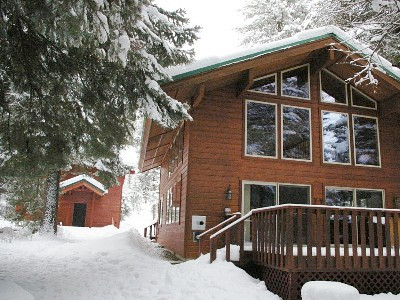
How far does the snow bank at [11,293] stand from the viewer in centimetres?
466

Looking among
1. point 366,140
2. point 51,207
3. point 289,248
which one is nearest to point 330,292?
point 289,248

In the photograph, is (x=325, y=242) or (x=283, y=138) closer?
(x=325, y=242)

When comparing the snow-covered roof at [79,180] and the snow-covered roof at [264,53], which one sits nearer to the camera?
the snow-covered roof at [264,53]

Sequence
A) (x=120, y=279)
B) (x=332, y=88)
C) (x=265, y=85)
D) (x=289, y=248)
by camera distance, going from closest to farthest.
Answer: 1. (x=289, y=248)
2. (x=120, y=279)
3. (x=265, y=85)
4. (x=332, y=88)

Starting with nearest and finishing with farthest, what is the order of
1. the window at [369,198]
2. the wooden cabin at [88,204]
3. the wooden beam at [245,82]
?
the wooden beam at [245,82] → the window at [369,198] → the wooden cabin at [88,204]

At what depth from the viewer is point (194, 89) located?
9.69m

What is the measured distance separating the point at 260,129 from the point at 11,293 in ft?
24.3

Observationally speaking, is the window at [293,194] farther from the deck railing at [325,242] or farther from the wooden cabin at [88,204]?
the wooden cabin at [88,204]

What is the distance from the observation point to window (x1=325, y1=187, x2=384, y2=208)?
34.6ft

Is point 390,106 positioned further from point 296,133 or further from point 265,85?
point 265,85

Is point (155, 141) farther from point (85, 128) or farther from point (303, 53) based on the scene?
point (85, 128)

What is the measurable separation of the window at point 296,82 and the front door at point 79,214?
59.7 ft

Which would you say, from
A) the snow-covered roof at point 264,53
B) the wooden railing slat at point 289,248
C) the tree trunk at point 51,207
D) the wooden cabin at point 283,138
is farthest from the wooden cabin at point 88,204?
the wooden railing slat at point 289,248

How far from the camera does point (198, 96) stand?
9.56m
